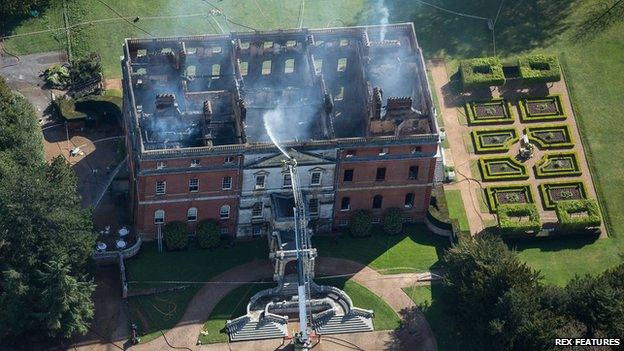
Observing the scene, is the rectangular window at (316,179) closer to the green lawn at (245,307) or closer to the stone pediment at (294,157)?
the stone pediment at (294,157)

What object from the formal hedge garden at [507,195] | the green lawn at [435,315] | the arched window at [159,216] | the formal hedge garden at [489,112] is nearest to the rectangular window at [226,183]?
the arched window at [159,216]

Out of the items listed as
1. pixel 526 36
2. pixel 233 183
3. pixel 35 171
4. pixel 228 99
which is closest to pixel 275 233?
pixel 233 183

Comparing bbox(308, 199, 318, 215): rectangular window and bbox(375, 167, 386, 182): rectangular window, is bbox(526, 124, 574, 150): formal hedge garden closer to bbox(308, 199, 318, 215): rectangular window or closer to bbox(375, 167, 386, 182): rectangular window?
bbox(375, 167, 386, 182): rectangular window

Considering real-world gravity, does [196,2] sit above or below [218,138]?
above

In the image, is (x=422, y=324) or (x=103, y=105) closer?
(x=422, y=324)

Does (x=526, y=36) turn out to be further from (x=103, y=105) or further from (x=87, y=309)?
(x=87, y=309)
